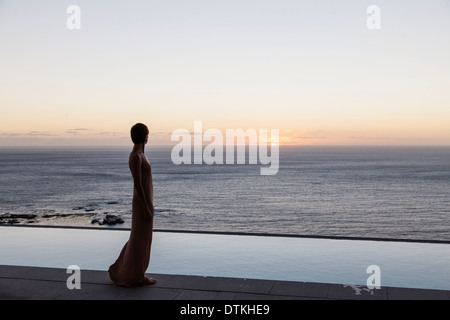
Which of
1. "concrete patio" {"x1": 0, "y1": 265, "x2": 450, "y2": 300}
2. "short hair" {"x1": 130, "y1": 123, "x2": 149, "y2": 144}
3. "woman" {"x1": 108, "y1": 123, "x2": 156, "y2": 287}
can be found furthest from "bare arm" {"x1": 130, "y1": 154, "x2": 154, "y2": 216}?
"concrete patio" {"x1": 0, "y1": 265, "x2": 450, "y2": 300}

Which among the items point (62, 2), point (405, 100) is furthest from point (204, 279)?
point (405, 100)

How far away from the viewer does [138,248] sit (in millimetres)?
4484

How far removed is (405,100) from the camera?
294 ft

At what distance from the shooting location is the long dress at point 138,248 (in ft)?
14.5

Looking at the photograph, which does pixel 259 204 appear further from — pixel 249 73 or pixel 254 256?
A: pixel 249 73

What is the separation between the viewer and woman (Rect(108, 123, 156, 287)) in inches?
173

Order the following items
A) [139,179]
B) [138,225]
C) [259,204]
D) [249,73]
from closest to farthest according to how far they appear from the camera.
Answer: [139,179] < [138,225] < [259,204] < [249,73]

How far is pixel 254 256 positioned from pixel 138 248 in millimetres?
1861

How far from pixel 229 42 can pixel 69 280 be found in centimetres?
5825

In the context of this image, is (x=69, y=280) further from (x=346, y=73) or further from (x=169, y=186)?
(x=346, y=73)

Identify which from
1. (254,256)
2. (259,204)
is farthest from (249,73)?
(254,256)

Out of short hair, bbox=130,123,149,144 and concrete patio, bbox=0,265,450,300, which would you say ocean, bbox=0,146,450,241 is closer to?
concrete patio, bbox=0,265,450,300

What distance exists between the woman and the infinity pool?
631mm

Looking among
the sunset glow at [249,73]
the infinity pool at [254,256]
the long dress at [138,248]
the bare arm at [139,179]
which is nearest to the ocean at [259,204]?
the sunset glow at [249,73]
